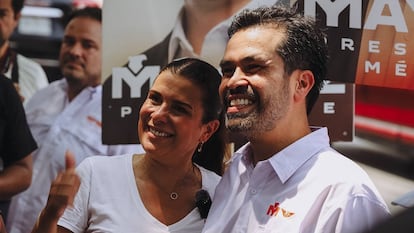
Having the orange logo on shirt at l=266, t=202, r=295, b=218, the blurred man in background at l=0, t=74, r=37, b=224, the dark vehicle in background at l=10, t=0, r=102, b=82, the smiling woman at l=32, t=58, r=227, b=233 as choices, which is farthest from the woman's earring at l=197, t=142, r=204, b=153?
the dark vehicle in background at l=10, t=0, r=102, b=82

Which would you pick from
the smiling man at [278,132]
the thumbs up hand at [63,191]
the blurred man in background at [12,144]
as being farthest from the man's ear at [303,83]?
the blurred man in background at [12,144]

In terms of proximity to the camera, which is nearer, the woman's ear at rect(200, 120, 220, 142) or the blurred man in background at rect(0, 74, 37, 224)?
the woman's ear at rect(200, 120, 220, 142)

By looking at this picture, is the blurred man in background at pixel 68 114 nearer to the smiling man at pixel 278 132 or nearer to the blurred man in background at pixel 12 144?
the blurred man in background at pixel 12 144

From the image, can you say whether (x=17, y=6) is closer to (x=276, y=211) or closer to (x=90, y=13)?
(x=90, y=13)

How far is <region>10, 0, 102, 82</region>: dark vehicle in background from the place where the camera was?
545 cm

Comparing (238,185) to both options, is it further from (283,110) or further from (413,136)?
(413,136)

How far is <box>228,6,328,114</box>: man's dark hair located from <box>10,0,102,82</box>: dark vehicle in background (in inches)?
128

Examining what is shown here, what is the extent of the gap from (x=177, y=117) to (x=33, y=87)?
83.9 inches

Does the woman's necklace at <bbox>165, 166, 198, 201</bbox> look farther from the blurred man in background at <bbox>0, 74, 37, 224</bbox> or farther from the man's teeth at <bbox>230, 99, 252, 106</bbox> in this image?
the blurred man in background at <bbox>0, 74, 37, 224</bbox>

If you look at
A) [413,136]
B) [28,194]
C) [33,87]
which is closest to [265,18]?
[413,136]

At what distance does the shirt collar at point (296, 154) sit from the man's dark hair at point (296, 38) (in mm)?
124

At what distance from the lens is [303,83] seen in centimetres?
200

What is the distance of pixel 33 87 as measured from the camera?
13.5ft

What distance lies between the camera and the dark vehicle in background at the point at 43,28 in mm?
5455
